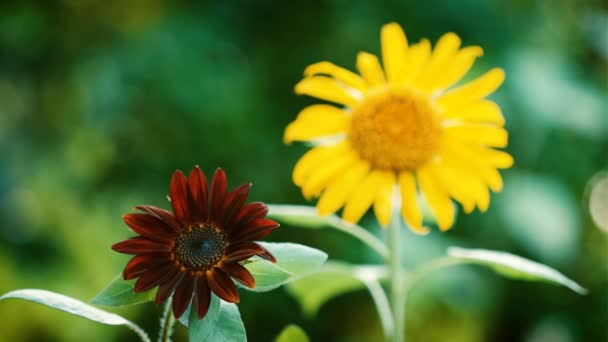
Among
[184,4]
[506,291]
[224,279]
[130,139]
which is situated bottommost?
[224,279]

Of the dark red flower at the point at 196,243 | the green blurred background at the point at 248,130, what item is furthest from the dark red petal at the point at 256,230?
the green blurred background at the point at 248,130

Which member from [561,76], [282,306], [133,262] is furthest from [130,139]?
[133,262]

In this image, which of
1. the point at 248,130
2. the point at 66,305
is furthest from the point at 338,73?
the point at 248,130

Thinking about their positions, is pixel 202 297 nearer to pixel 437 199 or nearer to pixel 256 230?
pixel 256 230

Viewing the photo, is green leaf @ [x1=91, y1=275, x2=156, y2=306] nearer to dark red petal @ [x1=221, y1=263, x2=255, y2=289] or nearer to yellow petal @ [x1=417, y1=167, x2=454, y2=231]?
dark red petal @ [x1=221, y1=263, x2=255, y2=289]

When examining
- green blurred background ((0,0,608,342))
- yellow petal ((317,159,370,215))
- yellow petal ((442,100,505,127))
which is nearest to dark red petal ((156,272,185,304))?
yellow petal ((317,159,370,215))

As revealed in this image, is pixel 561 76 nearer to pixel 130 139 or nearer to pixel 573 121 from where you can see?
→ pixel 573 121
